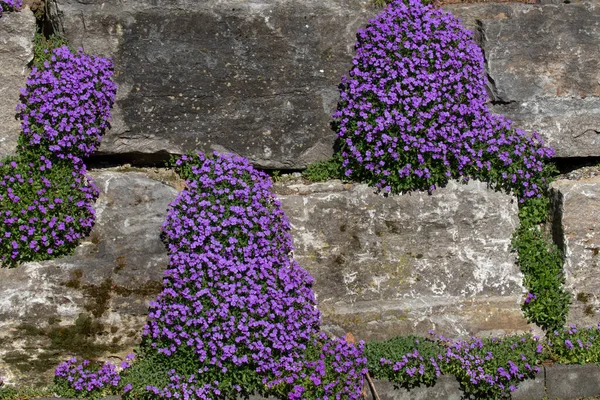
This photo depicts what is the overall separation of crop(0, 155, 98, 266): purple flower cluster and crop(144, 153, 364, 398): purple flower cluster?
78 cm

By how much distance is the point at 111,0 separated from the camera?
716cm

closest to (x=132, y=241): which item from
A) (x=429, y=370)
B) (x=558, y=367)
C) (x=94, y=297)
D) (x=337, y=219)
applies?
(x=94, y=297)

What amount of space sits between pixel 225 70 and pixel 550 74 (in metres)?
3.20

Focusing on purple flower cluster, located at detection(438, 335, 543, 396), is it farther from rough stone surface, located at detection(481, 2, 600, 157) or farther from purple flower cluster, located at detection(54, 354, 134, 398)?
purple flower cluster, located at detection(54, 354, 134, 398)

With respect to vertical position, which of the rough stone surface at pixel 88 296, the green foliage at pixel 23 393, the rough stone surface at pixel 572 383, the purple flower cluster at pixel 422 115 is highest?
the purple flower cluster at pixel 422 115

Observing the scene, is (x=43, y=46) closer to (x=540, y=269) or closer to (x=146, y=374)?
(x=146, y=374)

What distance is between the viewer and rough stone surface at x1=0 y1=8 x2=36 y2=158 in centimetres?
693

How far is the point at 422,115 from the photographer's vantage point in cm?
690

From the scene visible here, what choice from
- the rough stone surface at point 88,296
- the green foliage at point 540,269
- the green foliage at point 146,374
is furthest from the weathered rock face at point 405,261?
the green foliage at point 146,374

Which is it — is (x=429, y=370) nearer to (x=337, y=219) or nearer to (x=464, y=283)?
(x=464, y=283)

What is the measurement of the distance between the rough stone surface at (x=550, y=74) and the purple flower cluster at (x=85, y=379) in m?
4.40

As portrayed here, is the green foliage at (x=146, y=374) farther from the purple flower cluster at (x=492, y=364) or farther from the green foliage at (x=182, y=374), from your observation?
the purple flower cluster at (x=492, y=364)

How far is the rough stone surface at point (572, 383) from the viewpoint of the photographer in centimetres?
676

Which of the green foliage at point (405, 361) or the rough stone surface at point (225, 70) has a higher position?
the rough stone surface at point (225, 70)
